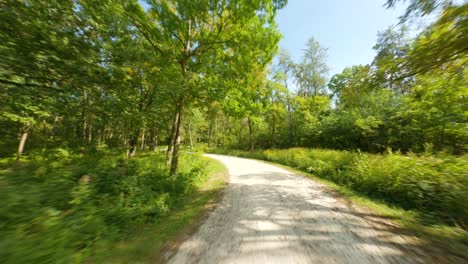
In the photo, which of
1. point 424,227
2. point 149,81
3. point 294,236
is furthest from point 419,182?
point 149,81

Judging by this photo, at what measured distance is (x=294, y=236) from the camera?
3.47m

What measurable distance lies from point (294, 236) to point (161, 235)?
2.71m

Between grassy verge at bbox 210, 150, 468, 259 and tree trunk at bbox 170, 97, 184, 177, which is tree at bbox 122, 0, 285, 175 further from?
grassy verge at bbox 210, 150, 468, 259

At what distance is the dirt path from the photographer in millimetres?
2844

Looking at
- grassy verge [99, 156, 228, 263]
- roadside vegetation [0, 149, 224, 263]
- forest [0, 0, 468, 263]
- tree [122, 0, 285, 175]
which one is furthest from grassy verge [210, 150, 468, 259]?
tree [122, 0, 285, 175]

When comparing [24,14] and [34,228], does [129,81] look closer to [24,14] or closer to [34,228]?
[24,14]

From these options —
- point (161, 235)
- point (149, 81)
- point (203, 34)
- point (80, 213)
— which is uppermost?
point (203, 34)

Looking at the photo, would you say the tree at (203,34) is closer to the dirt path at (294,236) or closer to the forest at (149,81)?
the forest at (149,81)

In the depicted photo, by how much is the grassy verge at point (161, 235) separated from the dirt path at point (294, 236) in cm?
29

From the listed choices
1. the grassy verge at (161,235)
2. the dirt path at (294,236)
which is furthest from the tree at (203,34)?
the dirt path at (294,236)

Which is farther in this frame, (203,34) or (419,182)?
(203,34)

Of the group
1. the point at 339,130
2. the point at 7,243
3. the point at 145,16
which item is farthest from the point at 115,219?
the point at 339,130

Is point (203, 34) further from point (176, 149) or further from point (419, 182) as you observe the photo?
point (419, 182)

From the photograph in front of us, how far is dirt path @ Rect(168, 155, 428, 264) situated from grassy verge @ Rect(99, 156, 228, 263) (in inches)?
11.3
